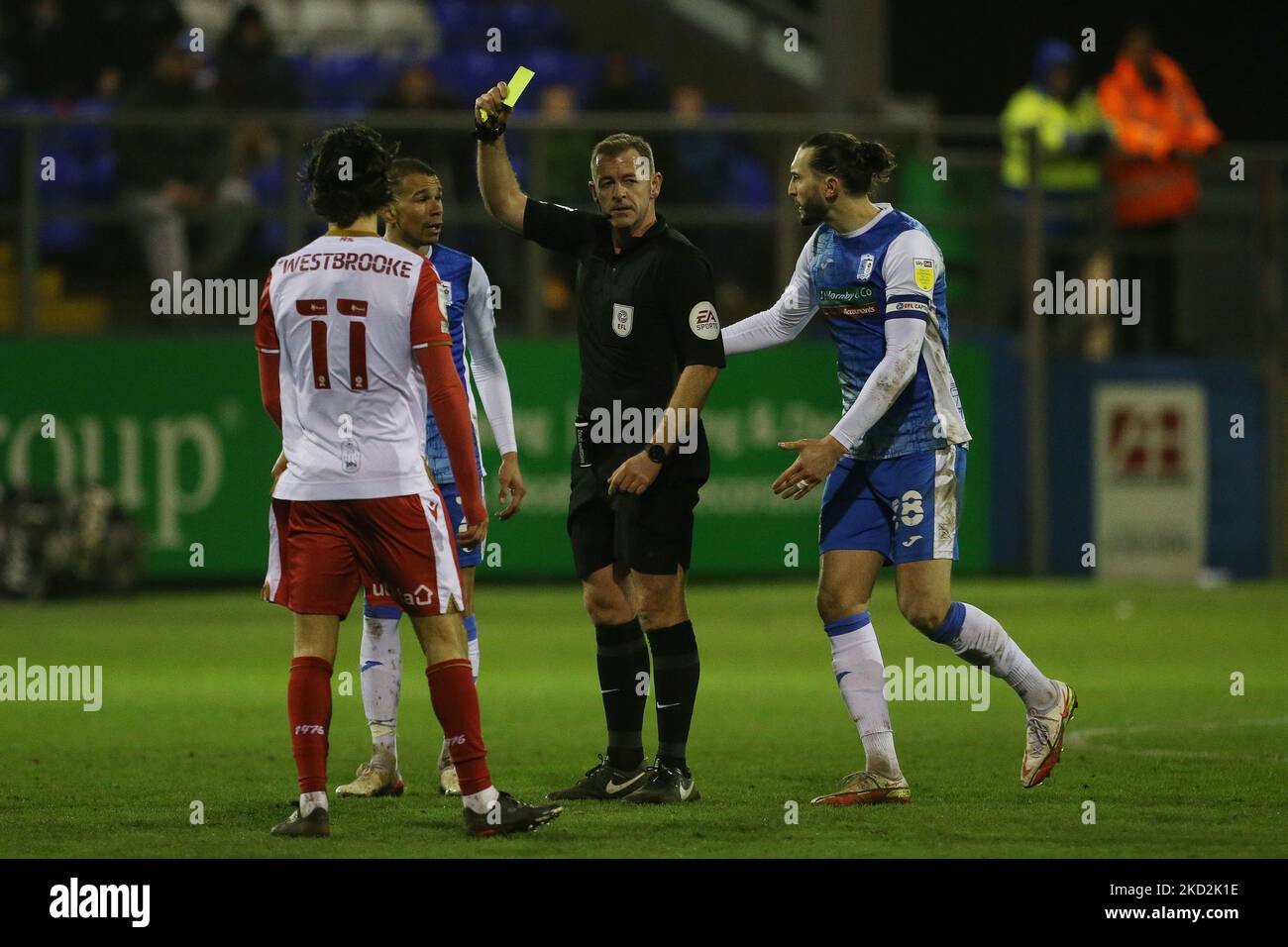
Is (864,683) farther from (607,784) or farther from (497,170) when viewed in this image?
(497,170)

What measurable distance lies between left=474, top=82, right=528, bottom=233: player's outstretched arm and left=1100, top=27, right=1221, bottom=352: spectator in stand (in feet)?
38.7

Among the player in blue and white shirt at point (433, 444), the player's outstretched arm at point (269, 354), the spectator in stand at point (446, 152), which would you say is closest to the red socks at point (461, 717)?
the player's outstretched arm at point (269, 354)

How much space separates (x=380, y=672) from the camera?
789cm

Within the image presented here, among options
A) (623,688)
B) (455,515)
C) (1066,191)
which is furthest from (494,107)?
(1066,191)

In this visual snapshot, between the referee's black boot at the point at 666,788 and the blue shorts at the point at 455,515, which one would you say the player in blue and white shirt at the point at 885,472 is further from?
the blue shorts at the point at 455,515

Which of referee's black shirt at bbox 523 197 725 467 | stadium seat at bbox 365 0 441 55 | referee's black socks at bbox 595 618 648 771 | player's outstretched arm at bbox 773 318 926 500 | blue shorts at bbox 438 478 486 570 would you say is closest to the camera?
player's outstretched arm at bbox 773 318 926 500

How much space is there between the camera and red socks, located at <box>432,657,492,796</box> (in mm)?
6426

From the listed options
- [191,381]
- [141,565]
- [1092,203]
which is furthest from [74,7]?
[1092,203]

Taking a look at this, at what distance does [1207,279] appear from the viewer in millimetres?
18891

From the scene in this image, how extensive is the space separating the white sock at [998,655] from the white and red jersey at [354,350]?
84.5 inches

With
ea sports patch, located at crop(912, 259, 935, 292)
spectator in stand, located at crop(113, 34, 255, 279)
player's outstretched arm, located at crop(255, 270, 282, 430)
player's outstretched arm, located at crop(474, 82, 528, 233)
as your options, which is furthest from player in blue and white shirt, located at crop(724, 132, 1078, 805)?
spectator in stand, located at crop(113, 34, 255, 279)

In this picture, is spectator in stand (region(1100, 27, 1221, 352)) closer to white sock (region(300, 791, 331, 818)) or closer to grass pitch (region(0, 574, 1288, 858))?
grass pitch (region(0, 574, 1288, 858))

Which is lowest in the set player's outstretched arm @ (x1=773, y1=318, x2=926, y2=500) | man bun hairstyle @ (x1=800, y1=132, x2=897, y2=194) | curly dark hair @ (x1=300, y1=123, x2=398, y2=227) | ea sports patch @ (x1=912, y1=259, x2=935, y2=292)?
player's outstretched arm @ (x1=773, y1=318, x2=926, y2=500)

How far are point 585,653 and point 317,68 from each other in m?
9.28
